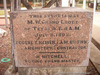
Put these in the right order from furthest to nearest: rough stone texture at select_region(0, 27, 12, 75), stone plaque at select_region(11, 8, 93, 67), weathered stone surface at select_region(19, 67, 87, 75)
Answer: rough stone texture at select_region(0, 27, 12, 75) → weathered stone surface at select_region(19, 67, 87, 75) → stone plaque at select_region(11, 8, 93, 67)

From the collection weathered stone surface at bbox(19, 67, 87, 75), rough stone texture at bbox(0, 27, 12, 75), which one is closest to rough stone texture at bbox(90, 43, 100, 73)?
weathered stone surface at bbox(19, 67, 87, 75)

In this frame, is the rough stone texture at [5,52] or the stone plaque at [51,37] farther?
the rough stone texture at [5,52]

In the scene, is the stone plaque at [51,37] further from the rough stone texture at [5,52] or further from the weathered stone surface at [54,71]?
the rough stone texture at [5,52]

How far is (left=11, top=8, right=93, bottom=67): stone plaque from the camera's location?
205cm

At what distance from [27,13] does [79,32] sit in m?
0.81

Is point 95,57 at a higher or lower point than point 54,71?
lower

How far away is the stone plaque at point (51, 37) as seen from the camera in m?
2.05

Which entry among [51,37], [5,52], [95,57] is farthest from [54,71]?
[5,52]

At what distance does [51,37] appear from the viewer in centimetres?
216

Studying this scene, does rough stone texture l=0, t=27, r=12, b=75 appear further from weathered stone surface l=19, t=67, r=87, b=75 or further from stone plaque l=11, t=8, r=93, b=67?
stone plaque l=11, t=8, r=93, b=67

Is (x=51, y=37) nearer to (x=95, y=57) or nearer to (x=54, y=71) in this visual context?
(x=54, y=71)

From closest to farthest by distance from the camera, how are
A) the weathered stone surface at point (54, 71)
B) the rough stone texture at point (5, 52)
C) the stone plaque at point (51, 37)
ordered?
the stone plaque at point (51, 37)
the weathered stone surface at point (54, 71)
the rough stone texture at point (5, 52)

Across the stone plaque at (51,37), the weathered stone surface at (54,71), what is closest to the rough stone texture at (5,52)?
the weathered stone surface at (54,71)

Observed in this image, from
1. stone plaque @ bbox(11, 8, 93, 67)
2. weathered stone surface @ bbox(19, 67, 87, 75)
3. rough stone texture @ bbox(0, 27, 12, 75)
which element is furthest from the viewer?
rough stone texture @ bbox(0, 27, 12, 75)
